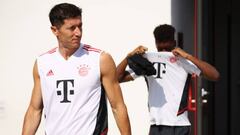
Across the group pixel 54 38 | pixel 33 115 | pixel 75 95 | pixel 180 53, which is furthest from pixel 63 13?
pixel 54 38

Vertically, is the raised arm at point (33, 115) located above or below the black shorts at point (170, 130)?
above

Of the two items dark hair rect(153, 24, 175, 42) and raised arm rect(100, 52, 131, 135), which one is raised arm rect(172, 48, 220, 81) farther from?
raised arm rect(100, 52, 131, 135)

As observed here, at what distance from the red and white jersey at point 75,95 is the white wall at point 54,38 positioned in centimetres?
186

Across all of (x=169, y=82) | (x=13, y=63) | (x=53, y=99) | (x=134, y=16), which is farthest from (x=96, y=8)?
(x=53, y=99)

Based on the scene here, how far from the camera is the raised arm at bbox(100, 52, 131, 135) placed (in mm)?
3135

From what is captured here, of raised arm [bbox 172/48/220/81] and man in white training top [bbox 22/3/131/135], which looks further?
raised arm [bbox 172/48/220/81]

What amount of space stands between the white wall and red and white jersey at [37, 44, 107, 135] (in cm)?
186

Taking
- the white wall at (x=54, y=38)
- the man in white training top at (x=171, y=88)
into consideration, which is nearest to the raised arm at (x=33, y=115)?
the man in white training top at (x=171, y=88)

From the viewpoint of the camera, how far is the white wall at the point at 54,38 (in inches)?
198

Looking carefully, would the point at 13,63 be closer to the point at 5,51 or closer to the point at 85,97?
the point at 5,51

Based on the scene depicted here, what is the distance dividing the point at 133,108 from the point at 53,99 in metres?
1.97

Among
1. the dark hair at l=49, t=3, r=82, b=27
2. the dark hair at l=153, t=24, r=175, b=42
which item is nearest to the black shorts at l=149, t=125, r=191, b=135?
the dark hair at l=153, t=24, r=175, b=42

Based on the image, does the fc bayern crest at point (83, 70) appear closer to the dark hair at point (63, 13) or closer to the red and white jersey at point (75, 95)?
the red and white jersey at point (75, 95)

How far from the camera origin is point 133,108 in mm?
5059
